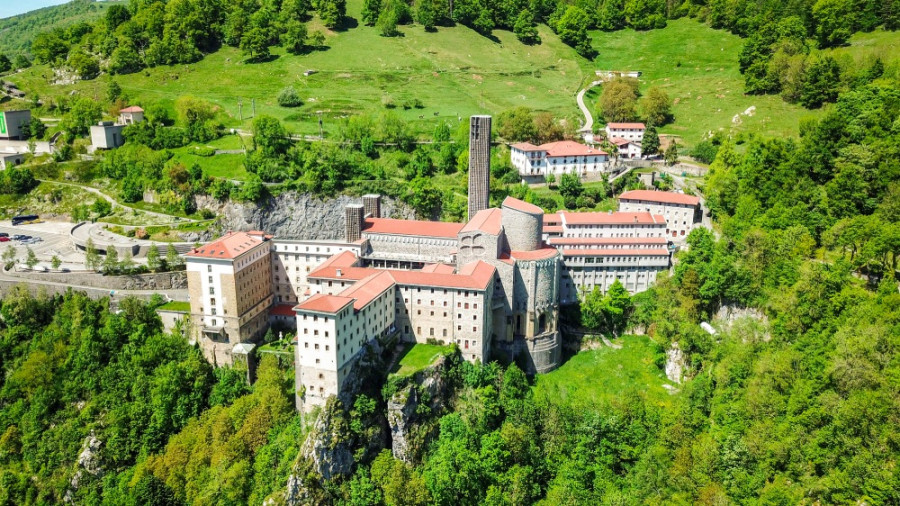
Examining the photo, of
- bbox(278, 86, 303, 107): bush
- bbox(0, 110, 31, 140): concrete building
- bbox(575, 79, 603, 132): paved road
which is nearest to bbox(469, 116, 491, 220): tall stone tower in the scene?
bbox(575, 79, 603, 132): paved road

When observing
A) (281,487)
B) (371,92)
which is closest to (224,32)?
(371,92)

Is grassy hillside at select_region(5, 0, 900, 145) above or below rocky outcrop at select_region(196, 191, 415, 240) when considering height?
above

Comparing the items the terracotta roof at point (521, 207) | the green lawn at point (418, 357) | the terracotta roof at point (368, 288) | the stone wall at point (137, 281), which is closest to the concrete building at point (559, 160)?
the terracotta roof at point (521, 207)

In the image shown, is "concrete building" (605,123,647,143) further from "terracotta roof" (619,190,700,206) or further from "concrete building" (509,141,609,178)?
"terracotta roof" (619,190,700,206)

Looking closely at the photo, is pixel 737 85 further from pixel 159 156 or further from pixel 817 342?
pixel 159 156

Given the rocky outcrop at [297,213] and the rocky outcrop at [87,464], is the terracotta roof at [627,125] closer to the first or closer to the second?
the rocky outcrop at [297,213]

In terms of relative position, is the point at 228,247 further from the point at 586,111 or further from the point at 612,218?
the point at 586,111
